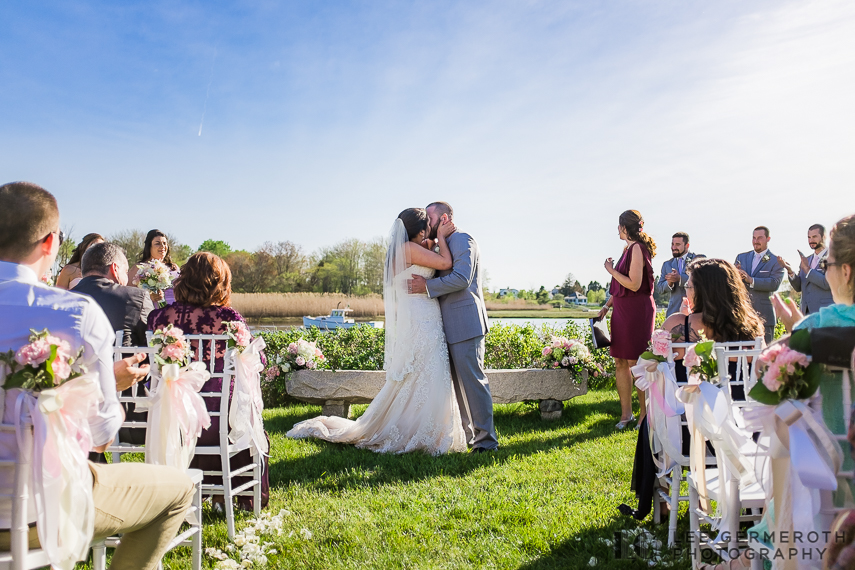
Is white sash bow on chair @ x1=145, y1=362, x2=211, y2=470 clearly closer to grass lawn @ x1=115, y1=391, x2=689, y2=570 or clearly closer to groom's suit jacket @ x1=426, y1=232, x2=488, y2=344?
grass lawn @ x1=115, y1=391, x2=689, y2=570

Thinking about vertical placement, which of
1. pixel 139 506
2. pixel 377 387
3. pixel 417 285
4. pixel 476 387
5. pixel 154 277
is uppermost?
pixel 154 277

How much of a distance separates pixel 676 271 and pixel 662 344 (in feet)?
15.7

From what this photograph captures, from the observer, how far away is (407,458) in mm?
5418

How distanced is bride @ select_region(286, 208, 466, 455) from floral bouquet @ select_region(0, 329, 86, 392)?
4.08m

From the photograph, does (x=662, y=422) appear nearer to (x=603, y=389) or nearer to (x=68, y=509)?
(x=68, y=509)

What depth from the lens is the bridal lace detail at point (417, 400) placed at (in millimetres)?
5730

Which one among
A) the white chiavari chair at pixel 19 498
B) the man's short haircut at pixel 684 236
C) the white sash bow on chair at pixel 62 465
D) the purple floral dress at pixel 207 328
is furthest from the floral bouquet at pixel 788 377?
the man's short haircut at pixel 684 236

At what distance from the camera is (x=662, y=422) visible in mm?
3391

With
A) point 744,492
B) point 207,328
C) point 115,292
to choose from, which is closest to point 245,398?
point 207,328

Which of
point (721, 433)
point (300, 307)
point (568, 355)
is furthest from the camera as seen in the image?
point (300, 307)

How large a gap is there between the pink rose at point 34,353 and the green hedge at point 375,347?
5679 mm

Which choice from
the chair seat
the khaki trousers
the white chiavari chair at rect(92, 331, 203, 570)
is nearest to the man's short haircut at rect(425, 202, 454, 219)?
the white chiavari chair at rect(92, 331, 203, 570)

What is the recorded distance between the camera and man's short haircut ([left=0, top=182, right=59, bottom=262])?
2078 millimetres

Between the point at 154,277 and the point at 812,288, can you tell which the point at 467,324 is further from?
the point at 812,288
